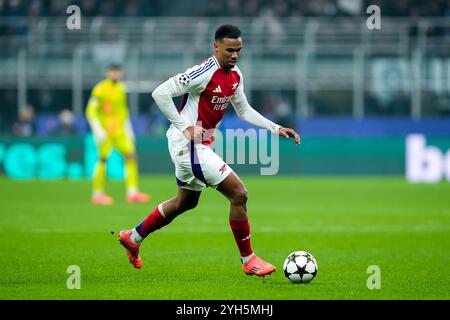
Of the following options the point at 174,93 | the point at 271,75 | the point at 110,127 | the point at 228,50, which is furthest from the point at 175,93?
the point at 271,75

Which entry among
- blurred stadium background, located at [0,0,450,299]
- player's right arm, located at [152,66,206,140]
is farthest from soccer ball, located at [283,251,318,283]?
blurred stadium background, located at [0,0,450,299]

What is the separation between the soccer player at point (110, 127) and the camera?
1755 cm

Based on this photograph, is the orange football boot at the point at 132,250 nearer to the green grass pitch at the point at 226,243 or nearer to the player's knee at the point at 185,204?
the green grass pitch at the point at 226,243

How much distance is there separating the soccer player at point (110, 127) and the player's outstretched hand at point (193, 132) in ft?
28.9

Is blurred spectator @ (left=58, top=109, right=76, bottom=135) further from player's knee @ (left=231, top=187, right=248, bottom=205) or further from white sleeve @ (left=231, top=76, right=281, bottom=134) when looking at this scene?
player's knee @ (left=231, top=187, right=248, bottom=205)

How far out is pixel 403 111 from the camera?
2492 centimetres

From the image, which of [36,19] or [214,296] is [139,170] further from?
[214,296]

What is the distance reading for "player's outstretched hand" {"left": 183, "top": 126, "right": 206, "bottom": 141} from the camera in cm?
869

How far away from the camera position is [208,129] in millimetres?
9172

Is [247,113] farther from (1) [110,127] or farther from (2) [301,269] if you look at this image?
(1) [110,127]

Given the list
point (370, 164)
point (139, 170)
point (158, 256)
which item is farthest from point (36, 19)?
point (158, 256)

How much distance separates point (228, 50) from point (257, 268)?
6.50ft

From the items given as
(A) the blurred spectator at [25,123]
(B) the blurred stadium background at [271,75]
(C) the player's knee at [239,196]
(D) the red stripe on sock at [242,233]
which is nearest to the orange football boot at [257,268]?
(D) the red stripe on sock at [242,233]
